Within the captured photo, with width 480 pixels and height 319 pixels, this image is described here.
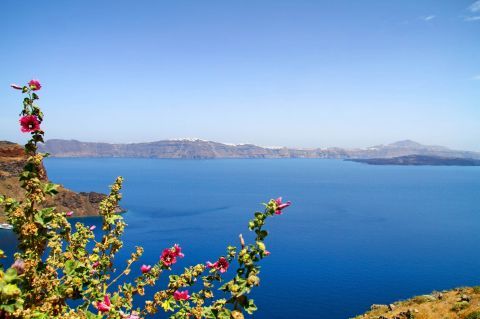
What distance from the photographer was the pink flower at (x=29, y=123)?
537 centimetres

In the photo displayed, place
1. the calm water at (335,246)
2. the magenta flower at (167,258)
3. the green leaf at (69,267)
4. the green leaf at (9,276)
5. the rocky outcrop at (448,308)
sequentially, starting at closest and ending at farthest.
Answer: the green leaf at (9,276), the green leaf at (69,267), the magenta flower at (167,258), the rocky outcrop at (448,308), the calm water at (335,246)

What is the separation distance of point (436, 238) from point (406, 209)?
59.0 meters

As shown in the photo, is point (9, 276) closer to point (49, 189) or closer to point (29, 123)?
point (49, 189)

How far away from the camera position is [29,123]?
5406 mm

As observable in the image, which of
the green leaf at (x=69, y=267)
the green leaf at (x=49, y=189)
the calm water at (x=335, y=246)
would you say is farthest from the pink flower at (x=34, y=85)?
the calm water at (x=335, y=246)

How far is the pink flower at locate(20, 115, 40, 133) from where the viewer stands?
537 cm

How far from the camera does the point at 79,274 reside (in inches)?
258

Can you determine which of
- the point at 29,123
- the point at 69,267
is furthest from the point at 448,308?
the point at 29,123

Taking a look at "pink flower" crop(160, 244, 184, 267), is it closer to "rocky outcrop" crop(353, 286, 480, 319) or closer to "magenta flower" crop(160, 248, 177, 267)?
"magenta flower" crop(160, 248, 177, 267)

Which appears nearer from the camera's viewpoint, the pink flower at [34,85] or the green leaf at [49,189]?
the pink flower at [34,85]

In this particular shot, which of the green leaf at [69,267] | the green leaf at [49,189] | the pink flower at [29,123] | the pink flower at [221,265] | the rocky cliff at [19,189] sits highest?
the pink flower at [29,123]

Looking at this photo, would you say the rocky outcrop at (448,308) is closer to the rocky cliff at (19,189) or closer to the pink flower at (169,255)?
the pink flower at (169,255)

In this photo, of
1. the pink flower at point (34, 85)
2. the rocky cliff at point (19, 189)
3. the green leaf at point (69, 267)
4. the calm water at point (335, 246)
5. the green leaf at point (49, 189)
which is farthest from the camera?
the rocky cliff at point (19, 189)

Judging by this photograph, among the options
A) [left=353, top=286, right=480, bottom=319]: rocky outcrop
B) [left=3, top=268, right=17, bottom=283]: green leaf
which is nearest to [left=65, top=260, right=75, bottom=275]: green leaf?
[left=3, top=268, right=17, bottom=283]: green leaf
